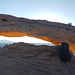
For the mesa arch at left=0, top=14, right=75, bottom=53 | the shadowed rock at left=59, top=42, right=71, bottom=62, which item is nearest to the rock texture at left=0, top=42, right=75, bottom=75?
the shadowed rock at left=59, top=42, right=71, bottom=62

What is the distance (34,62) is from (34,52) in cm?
129

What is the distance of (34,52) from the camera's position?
725 cm

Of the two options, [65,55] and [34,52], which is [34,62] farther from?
A: [65,55]

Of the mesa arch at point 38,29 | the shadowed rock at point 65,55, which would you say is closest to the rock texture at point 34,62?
the shadowed rock at point 65,55

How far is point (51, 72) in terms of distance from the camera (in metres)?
5.06

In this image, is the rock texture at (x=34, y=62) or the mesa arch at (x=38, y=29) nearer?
the rock texture at (x=34, y=62)

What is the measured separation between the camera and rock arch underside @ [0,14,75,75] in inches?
202

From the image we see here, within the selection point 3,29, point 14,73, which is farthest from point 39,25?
point 14,73

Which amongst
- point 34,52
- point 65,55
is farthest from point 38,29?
point 65,55

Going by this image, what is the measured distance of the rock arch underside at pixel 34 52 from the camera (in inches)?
202

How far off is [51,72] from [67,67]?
4.70 feet

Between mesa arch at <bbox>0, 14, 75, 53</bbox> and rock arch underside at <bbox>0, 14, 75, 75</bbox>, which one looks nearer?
rock arch underside at <bbox>0, 14, 75, 75</bbox>

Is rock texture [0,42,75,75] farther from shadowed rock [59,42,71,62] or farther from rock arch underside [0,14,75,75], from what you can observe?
shadowed rock [59,42,71,62]

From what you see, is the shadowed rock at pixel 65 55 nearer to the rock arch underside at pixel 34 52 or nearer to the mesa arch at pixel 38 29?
the rock arch underside at pixel 34 52
